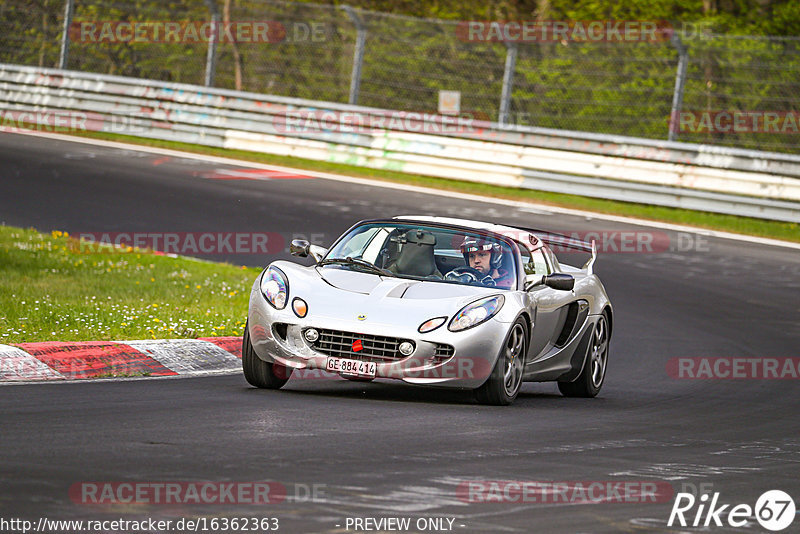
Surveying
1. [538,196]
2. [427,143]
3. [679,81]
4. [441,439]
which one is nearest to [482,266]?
[441,439]

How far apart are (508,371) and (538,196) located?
535 inches

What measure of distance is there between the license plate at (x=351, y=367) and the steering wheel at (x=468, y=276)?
3.90 ft

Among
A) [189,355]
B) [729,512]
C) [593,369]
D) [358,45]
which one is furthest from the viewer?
[358,45]

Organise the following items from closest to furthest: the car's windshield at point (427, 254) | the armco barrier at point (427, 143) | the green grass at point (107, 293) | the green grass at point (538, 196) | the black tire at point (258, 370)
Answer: the black tire at point (258, 370) → the car's windshield at point (427, 254) → the green grass at point (107, 293) → the green grass at point (538, 196) → the armco barrier at point (427, 143)

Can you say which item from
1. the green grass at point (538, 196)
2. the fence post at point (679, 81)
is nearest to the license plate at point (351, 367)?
the green grass at point (538, 196)

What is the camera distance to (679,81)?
2164 cm

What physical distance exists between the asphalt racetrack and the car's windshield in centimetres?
84

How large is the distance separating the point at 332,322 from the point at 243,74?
1770 cm

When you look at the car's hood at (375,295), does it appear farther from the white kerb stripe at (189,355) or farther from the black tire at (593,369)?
the black tire at (593,369)

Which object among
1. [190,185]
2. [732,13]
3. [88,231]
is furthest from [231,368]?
[732,13]

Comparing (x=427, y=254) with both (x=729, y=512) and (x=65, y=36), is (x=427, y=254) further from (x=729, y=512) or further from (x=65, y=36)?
(x=65, y=36)

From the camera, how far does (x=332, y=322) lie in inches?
328

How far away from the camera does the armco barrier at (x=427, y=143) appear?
2100 cm

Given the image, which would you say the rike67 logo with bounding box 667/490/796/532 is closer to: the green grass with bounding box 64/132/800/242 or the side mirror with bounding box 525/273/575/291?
the side mirror with bounding box 525/273/575/291
